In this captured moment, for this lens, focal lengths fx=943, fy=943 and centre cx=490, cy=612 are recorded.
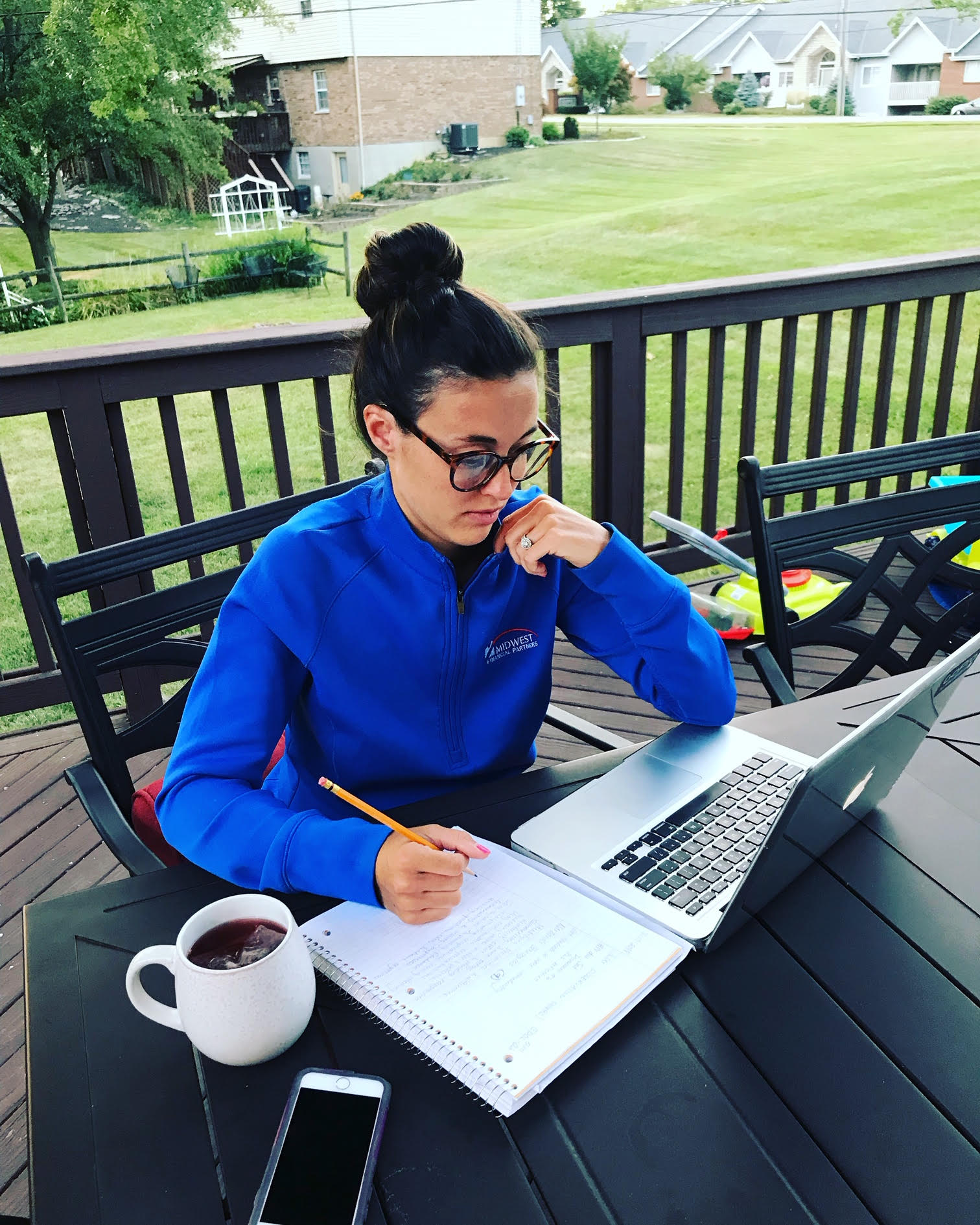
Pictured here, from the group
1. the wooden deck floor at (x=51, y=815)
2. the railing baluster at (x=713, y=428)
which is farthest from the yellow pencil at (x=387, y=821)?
the railing baluster at (x=713, y=428)

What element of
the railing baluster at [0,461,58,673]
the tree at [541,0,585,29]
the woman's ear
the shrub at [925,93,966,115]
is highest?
the tree at [541,0,585,29]

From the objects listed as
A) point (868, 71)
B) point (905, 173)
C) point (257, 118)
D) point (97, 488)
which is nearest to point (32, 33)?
point (257, 118)

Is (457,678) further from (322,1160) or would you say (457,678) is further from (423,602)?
(322,1160)

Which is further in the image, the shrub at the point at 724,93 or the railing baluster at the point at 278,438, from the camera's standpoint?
the shrub at the point at 724,93

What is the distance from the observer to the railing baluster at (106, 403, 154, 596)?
2.54 meters

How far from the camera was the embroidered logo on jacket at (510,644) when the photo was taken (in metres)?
1.31

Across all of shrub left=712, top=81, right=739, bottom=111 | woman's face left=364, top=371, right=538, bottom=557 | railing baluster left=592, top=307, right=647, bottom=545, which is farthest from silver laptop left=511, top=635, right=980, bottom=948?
shrub left=712, top=81, right=739, bottom=111

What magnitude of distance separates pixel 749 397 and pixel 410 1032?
2958mm

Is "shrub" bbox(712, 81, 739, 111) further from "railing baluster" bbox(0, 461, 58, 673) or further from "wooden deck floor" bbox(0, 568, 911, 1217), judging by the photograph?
"railing baluster" bbox(0, 461, 58, 673)

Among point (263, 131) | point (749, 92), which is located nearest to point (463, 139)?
Answer: point (263, 131)

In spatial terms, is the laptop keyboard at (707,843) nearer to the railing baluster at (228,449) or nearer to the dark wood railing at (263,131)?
the railing baluster at (228,449)

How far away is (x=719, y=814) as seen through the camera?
3.46 ft

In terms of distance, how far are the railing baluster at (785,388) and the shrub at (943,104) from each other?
40.2ft

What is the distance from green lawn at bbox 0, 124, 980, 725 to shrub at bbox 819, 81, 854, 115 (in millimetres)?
239
